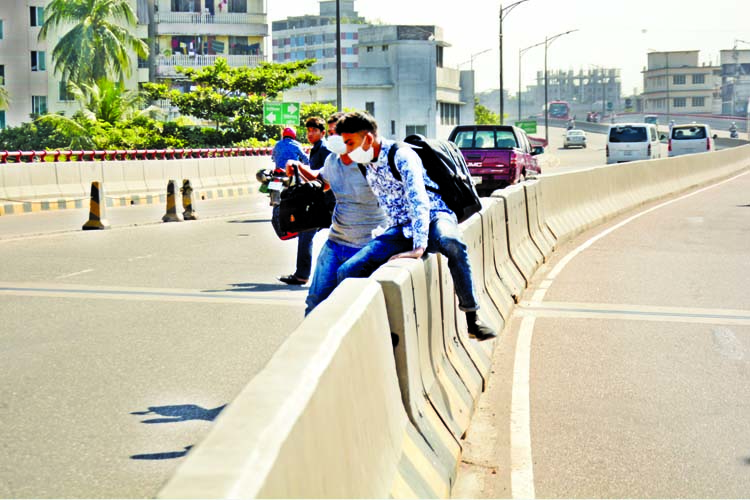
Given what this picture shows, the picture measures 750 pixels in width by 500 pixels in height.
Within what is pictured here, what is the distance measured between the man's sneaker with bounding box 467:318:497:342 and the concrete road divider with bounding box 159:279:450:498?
2.43 meters

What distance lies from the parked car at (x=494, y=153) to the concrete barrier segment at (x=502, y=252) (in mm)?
14575

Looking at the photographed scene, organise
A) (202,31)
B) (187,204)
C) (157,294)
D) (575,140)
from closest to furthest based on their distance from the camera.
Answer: (157,294) < (187,204) < (202,31) < (575,140)

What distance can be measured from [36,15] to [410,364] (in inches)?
2793

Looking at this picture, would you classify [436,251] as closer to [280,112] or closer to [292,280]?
[292,280]

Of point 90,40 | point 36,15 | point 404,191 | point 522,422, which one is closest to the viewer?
point 404,191

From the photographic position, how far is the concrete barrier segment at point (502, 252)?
39.0 feet

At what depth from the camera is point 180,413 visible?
7480 millimetres

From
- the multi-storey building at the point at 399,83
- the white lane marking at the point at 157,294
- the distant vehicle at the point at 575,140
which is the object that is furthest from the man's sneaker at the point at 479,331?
the distant vehicle at the point at 575,140

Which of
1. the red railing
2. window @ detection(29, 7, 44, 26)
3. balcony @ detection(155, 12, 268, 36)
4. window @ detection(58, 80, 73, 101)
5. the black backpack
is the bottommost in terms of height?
the red railing

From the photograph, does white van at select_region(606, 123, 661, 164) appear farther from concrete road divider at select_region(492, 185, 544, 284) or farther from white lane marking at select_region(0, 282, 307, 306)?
white lane marking at select_region(0, 282, 307, 306)

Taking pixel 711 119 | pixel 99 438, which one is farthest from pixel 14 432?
pixel 711 119

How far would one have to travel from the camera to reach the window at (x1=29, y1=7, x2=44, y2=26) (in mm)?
72125

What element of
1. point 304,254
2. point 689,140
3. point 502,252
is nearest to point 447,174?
point 502,252

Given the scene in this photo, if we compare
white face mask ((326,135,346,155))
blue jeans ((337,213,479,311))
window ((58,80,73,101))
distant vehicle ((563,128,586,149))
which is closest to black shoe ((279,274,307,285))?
blue jeans ((337,213,479,311))
